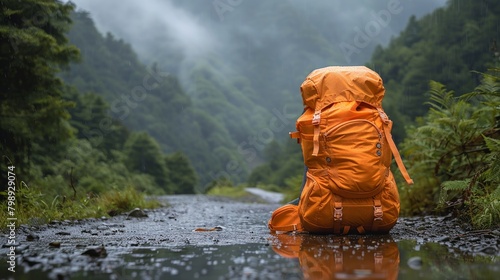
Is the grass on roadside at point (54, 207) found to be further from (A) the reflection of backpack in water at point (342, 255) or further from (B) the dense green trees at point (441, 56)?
(B) the dense green trees at point (441, 56)

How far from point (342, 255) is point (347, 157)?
139 cm

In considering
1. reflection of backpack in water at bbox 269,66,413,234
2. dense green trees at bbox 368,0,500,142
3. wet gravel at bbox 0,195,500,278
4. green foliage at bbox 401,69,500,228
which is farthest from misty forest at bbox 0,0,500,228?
reflection of backpack in water at bbox 269,66,413,234

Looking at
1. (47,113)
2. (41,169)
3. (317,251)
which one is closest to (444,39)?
(41,169)

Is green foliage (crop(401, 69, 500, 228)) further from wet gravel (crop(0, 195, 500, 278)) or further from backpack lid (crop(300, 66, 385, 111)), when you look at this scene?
backpack lid (crop(300, 66, 385, 111))

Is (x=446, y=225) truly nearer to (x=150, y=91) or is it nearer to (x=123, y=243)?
(x=123, y=243)

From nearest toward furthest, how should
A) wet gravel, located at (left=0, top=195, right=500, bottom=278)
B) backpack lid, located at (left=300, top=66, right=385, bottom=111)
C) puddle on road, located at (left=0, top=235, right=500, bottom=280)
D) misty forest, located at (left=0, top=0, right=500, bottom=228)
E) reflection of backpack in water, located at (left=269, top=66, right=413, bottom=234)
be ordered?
puddle on road, located at (left=0, top=235, right=500, bottom=280) → wet gravel, located at (left=0, top=195, right=500, bottom=278) → reflection of backpack in water, located at (left=269, top=66, right=413, bottom=234) → backpack lid, located at (left=300, top=66, right=385, bottom=111) → misty forest, located at (left=0, top=0, right=500, bottom=228)

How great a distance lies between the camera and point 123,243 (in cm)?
451

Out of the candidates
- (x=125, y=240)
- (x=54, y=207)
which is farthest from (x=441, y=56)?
(x=125, y=240)

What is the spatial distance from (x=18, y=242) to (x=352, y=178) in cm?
312

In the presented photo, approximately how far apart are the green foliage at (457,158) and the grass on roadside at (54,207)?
5024 millimetres

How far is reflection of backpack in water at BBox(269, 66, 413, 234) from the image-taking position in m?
4.73

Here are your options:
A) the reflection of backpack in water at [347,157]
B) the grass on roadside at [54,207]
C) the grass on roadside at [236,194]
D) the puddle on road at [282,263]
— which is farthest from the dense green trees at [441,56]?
the puddle on road at [282,263]

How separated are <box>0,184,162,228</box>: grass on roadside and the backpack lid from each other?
370 cm

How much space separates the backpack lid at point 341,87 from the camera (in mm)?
5062
